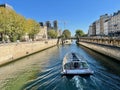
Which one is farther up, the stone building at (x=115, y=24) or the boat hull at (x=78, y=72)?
the stone building at (x=115, y=24)

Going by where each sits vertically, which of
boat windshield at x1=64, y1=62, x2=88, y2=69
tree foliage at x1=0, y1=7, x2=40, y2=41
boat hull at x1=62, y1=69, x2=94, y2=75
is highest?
tree foliage at x1=0, y1=7, x2=40, y2=41

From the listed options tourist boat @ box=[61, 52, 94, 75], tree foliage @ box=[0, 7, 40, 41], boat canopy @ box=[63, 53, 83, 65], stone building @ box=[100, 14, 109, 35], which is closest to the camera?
tourist boat @ box=[61, 52, 94, 75]

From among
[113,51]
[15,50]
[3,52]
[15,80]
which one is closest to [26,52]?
[15,50]

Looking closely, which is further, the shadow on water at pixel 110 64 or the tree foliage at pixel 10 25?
the tree foliage at pixel 10 25

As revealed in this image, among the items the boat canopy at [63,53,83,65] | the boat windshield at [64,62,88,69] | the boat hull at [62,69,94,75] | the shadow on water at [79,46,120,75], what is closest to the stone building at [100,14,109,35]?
the shadow on water at [79,46,120,75]

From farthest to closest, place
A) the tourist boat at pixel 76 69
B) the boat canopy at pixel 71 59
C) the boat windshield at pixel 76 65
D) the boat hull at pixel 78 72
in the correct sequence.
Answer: the boat canopy at pixel 71 59 < the boat windshield at pixel 76 65 < the tourist boat at pixel 76 69 < the boat hull at pixel 78 72

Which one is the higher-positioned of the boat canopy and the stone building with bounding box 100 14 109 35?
the stone building with bounding box 100 14 109 35

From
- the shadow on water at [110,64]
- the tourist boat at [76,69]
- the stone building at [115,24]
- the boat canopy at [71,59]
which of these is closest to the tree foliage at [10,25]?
the shadow on water at [110,64]

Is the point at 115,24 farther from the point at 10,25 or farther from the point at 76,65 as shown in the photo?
the point at 76,65

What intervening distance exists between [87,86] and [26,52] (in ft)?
134

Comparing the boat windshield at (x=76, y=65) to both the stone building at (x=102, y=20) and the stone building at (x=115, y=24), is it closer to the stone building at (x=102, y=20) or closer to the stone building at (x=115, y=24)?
the stone building at (x=115, y=24)

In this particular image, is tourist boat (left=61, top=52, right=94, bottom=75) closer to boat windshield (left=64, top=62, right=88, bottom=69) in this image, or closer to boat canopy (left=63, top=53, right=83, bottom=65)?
boat windshield (left=64, top=62, right=88, bottom=69)

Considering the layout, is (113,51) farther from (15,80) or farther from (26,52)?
(26,52)

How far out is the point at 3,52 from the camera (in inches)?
1629
